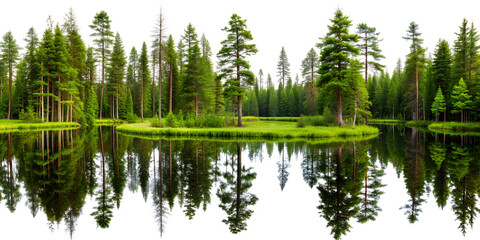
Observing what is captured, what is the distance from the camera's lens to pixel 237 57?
30953mm

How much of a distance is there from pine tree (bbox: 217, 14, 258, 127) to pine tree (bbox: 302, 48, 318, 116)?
64.6 ft

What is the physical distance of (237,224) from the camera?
22.0 feet

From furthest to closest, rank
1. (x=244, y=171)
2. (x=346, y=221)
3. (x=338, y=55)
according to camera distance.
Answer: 1. (x=338, y=55)
2. (x=244, y=171)
3. (x=346, y=221)

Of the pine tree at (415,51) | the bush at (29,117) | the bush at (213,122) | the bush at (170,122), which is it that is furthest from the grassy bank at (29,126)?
the pine tree at (415,51)

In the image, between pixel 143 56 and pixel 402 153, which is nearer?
pixel 402 153

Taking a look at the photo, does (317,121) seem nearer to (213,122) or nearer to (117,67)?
(213,122)

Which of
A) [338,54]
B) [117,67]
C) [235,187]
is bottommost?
[235,187]

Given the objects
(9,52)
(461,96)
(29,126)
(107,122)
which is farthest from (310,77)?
(9,52)

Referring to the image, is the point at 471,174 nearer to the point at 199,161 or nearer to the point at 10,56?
the point at 199,161

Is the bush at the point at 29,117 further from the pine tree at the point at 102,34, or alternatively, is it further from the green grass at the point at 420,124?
the green grass at the point at 420,124

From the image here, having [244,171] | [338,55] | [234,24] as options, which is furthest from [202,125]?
[244,171]

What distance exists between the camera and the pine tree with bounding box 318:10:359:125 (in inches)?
1110

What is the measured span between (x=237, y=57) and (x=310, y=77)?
25.3 meters

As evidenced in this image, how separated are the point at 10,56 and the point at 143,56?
19558mm
